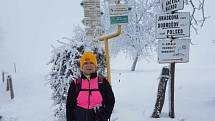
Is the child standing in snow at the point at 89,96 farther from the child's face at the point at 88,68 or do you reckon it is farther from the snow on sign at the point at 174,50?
the snow on sign at the point at 174,50

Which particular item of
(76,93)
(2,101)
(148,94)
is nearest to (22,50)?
(2,101)

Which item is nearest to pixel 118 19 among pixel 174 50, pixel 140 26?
pixel 174 50

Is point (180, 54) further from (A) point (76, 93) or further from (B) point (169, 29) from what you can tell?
(A) point (76, 93)

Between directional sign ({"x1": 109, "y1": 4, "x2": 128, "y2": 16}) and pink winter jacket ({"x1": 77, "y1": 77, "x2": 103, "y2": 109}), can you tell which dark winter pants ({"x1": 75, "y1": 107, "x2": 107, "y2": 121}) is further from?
directional sign ({"x1": 109, "y1": 4, "x2": 128, "y2": 16})

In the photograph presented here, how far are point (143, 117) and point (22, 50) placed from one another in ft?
367

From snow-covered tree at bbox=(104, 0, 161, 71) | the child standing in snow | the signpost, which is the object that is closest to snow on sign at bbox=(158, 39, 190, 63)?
the signpost

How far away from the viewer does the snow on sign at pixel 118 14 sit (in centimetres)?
877

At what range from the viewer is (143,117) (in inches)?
383

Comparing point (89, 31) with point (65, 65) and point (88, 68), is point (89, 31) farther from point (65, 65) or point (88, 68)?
point (88, 68)

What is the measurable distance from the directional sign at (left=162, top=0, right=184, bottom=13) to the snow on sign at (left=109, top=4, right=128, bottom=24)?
1007 mm

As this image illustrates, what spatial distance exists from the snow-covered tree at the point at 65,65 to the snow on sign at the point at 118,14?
1.11 m

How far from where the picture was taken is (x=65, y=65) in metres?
9.55

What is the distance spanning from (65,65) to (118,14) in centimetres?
167

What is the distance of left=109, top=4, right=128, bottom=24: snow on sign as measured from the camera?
28.8 feet
